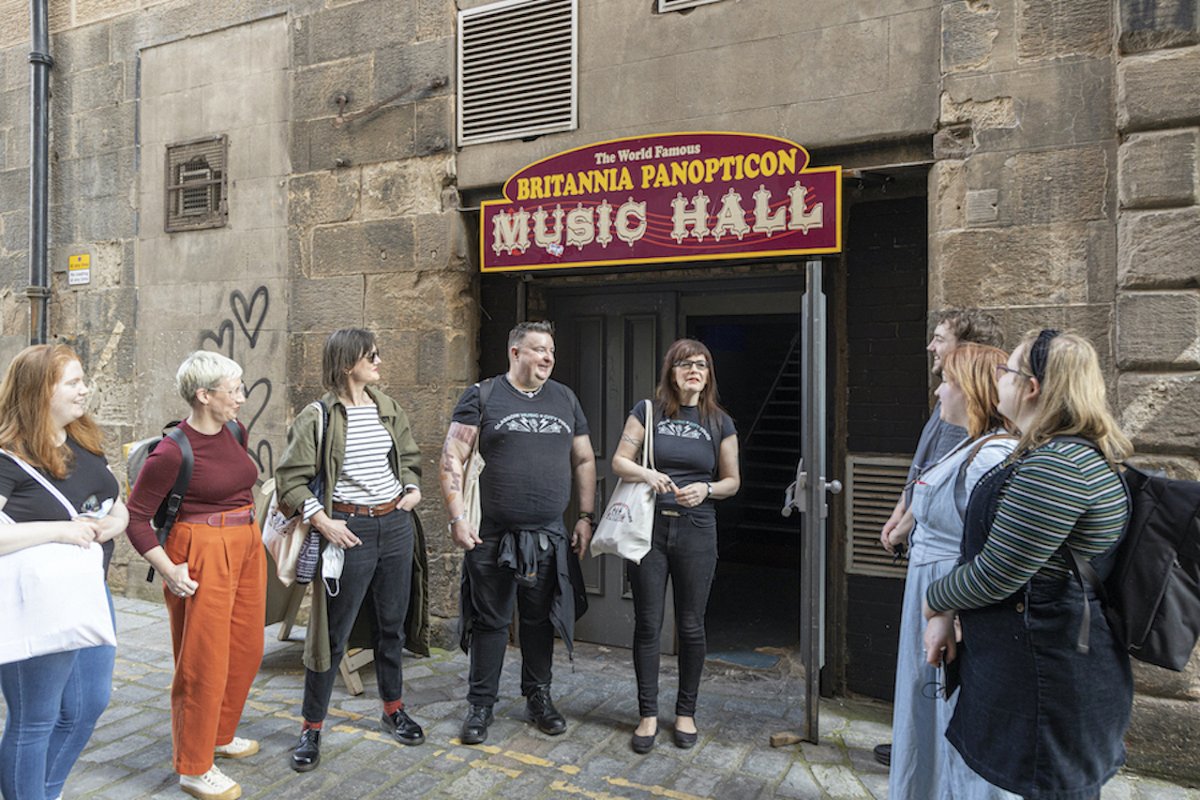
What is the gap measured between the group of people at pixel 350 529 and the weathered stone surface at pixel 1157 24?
7.46 ft

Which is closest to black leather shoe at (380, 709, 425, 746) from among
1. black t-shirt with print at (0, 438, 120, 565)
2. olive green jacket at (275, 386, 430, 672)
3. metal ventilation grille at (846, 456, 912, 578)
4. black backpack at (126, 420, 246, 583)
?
olive green jacket at (275, 386, 430, 672)

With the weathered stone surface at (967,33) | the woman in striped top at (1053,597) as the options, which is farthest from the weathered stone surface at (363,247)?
the woman in striped top at (1053,597)

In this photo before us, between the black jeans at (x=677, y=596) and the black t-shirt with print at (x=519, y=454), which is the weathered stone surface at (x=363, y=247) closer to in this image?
the black t-shirt with print at (x=519, y=454)

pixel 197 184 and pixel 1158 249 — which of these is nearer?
pixel 1158 249

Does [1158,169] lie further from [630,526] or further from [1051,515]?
[630,526]

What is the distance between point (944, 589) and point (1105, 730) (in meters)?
0.51

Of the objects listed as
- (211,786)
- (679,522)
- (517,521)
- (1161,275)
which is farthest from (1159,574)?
(211,786)

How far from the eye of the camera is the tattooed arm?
411cm

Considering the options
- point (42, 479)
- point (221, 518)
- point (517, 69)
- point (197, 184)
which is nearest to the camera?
point (42, 479)

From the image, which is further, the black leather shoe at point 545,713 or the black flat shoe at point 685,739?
the black leather shoe at point 545,713

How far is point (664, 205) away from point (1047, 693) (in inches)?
129

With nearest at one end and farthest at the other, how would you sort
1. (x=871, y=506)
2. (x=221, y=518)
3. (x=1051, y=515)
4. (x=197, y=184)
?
(x=1051, y=515), (x=221, y=518), (x=871, y=506), (x=197, y=184)

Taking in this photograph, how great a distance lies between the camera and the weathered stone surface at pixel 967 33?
410 centimetres

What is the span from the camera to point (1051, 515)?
2.18 meters
